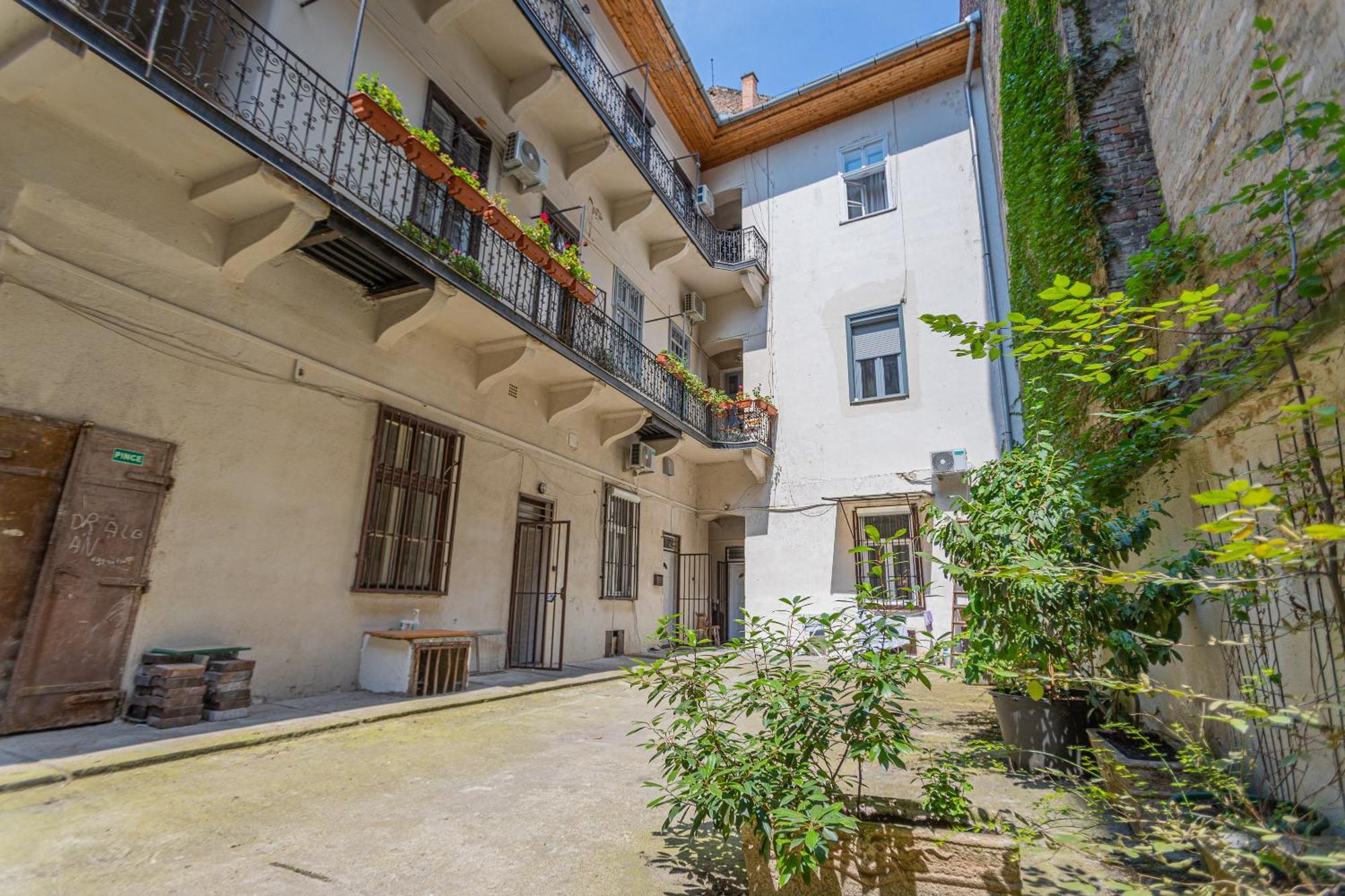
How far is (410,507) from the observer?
7094 mm

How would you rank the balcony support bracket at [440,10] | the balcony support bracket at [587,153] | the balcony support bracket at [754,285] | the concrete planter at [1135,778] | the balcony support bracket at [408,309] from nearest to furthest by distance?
1. the concrete planter at [1135,778]
2. the balcony support bracket at [408,309]
3. the balcony support bracket at [440,10]
4. the balcony support bracket at [587,153]
5. the balcony support bracket at [754,285]

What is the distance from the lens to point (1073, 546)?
3.88 meters

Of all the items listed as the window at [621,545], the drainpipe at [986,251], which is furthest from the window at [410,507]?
the drainpipe at [986,251]

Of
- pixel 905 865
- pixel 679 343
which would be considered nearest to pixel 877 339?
pixel 679 343

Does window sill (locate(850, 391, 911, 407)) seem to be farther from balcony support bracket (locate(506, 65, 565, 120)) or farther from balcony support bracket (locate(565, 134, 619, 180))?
balcony support bracket (locate(506, 65, 565, 120))

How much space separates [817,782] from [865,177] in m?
14.1

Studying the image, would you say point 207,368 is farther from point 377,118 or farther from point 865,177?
point 865,177

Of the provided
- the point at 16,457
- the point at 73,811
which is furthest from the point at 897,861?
the point at 16,457

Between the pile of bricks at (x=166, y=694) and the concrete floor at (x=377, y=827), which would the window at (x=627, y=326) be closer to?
the pile of bricks at (x=166, y=694)

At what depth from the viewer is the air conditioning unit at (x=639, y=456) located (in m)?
11.3

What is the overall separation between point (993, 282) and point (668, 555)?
26.4 ft

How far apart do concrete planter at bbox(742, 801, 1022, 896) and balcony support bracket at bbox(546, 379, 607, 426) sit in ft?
24.4

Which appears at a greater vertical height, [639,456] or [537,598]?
[639,456]

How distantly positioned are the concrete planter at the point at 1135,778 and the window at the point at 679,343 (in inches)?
424
